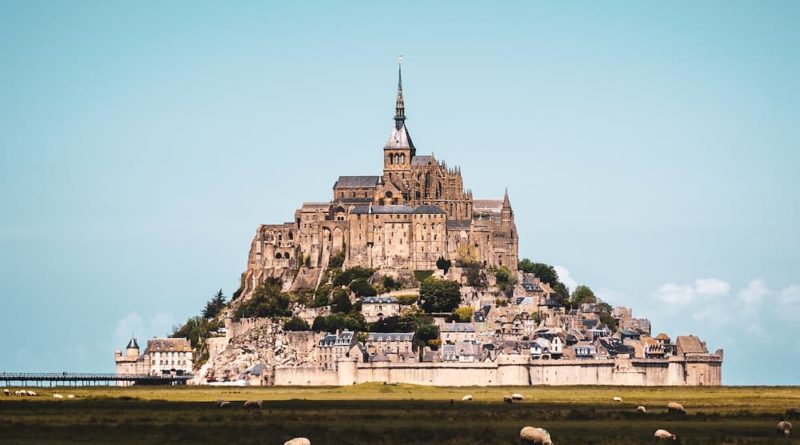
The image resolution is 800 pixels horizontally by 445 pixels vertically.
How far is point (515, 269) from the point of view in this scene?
16475 cm

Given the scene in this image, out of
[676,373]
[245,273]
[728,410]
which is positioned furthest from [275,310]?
[728,410]

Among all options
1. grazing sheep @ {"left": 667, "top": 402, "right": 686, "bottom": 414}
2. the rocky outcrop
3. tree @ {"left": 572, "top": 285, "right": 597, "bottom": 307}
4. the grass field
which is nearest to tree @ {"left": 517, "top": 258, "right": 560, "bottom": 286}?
tree @ {"left": 572, "top": 285, "right": 597, "bottom": 307}

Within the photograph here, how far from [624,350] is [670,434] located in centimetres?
8263

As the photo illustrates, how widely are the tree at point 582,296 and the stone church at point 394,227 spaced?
935 cm

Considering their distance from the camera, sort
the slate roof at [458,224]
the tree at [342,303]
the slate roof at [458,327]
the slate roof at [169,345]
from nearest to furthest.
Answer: the slate roof at [458,327], the tree at [342,303], the slate roof at [169,345], the slate roof at [458,224]

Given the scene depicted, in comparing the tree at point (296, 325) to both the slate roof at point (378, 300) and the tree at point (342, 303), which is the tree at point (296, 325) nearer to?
the tree at point (342, 303)

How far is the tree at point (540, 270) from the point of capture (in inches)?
6654

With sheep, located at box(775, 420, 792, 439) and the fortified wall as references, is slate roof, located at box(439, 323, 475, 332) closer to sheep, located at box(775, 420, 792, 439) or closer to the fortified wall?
the fortified wall

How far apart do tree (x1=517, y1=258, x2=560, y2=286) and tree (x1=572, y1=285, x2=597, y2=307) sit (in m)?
2.64

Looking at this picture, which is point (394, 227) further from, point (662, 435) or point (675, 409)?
point (662, 435)

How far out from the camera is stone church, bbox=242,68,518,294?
531ft

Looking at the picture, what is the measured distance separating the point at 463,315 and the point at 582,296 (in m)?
23.7

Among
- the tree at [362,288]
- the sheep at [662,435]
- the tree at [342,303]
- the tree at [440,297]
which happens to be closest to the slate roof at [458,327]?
the tree at [440,297]

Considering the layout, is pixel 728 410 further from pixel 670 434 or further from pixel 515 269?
pixel 515 269
